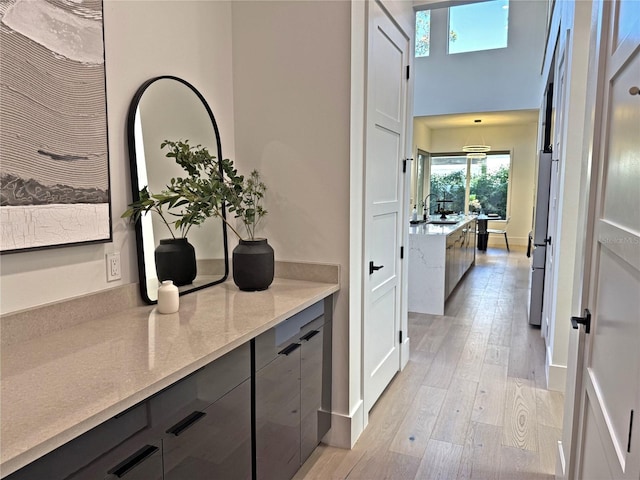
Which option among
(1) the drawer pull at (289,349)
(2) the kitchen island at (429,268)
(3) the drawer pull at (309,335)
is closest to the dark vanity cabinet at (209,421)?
(1) the drawer pull at (289,349)

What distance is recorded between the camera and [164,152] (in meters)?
1.92

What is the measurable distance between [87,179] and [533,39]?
337 inches

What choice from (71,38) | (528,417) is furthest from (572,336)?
(71,38)

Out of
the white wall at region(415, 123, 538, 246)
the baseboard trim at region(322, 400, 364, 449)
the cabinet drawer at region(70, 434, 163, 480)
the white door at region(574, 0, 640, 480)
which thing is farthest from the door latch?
the white wall at region(415, 123, 538, 246)

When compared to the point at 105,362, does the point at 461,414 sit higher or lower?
lower

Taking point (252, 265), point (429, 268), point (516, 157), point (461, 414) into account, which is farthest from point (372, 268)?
point (516, 157)

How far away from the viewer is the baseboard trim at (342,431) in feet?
7.52

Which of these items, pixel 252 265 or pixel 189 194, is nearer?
pixel 189 194

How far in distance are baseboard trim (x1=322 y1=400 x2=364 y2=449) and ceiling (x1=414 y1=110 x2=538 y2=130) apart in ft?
24.5

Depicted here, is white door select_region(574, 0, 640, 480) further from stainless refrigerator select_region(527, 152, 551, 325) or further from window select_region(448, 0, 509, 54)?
window select_region(448, 0, 509, 54)

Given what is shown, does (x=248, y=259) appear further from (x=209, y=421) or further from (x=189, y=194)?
(x=209, y=421)

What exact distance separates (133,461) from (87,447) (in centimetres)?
16

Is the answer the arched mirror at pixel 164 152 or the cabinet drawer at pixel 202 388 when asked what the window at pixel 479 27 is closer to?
the arched mirror at pixel 164 152

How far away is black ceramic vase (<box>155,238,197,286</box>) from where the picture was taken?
1.89 meters
